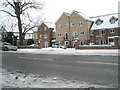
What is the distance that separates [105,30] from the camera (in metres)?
50.4

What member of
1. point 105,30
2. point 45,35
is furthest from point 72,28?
point 45,35

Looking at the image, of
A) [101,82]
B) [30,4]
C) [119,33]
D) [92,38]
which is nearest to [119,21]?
[119,33]

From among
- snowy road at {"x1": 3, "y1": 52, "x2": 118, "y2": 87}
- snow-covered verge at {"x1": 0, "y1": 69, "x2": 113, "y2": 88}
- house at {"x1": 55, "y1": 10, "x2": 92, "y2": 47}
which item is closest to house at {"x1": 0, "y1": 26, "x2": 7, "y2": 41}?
house at {"x1": 55, "y1": 10, "x2": 92, "y2": 47}

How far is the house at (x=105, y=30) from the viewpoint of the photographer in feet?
160

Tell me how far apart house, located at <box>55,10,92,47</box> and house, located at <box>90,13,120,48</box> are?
2031 mm

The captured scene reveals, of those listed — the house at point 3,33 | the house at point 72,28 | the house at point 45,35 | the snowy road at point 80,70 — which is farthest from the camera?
the house at point 45,35

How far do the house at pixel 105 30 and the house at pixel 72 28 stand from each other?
203cm

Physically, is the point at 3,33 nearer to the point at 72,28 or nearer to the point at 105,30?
the point at 72,28

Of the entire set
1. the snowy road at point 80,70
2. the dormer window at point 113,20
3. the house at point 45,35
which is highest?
the dormer window at point 113,20

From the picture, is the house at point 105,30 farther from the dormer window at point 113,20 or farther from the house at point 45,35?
the house at point 45,35

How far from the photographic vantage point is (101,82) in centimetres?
693

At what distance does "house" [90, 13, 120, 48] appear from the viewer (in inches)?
1922

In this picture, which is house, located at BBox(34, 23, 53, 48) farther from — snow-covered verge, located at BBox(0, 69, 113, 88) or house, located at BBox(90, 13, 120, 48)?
snow-covered verge, located at BBox(0, 69, 113, 88)

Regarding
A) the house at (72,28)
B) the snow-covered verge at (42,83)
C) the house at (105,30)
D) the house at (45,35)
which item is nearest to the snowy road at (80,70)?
the snow-covered verge at (42,83)
